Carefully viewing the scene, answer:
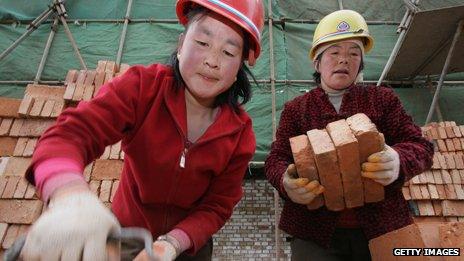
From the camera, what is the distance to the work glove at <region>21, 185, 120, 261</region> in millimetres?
727

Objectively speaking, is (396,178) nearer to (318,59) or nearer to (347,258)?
(347,258)

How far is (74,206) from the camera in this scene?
2.64ft

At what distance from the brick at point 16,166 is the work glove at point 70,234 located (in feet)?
9.32

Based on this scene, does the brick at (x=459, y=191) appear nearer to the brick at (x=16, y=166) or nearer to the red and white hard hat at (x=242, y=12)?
the red and white hard hat at (x=242, y=12)

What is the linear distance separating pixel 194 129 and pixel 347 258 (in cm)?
92

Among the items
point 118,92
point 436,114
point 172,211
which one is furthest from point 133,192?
point 436,114

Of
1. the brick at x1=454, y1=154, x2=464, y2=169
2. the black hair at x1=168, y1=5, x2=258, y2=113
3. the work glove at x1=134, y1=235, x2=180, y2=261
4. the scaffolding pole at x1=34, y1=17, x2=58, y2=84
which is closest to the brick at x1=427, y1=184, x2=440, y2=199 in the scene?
the brick at x1=454, y1=154, x2=464, y2=169

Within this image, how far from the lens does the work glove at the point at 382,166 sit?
151 cm

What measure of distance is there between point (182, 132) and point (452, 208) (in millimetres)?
3399

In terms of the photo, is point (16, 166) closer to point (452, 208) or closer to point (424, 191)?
point (424, 191)

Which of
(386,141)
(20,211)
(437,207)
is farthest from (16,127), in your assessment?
(437,207)

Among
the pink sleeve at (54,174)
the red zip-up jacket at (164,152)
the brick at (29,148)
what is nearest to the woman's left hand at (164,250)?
the red zip-up jacket at (164,152)

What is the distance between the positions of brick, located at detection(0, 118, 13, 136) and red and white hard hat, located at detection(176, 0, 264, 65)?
266 centimetres

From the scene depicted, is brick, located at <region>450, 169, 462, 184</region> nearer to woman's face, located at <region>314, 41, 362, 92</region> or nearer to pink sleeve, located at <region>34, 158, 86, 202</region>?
woman's face, located at <region>314, 41, 362, 92</region>
